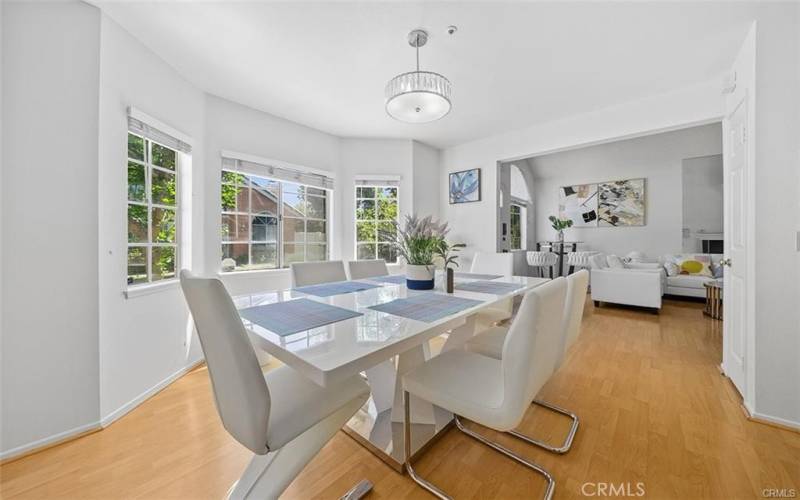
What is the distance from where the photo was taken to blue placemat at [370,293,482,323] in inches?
48.9

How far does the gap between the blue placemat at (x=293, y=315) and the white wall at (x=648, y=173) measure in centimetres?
642

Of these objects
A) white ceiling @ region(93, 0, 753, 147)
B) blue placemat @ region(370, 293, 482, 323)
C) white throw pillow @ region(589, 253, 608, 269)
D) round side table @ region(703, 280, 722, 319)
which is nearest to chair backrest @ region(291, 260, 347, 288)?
blue placemat @ region(370, 293, 482, 323)

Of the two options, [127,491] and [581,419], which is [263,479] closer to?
[127,491]

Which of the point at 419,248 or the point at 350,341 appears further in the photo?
the point at 419,248

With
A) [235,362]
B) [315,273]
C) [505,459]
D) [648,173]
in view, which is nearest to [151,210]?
[315,273]

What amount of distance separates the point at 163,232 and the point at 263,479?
7.01 feet

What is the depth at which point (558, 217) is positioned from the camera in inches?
271

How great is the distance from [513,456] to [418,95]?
195 cm

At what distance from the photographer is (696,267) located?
4715 mm

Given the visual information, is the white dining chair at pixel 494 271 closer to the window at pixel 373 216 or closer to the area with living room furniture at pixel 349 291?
the area with living room furniture at pixel 349 291

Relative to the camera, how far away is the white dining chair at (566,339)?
1.45m

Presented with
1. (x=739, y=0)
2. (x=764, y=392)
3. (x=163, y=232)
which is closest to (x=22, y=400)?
(x=163, y=232)

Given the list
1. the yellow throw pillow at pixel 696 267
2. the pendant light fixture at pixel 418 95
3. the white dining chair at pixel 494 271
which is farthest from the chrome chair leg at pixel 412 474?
the yellow throw pillow at pixel 696 267

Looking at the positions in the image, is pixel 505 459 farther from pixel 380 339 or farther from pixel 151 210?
pixel 151 210
